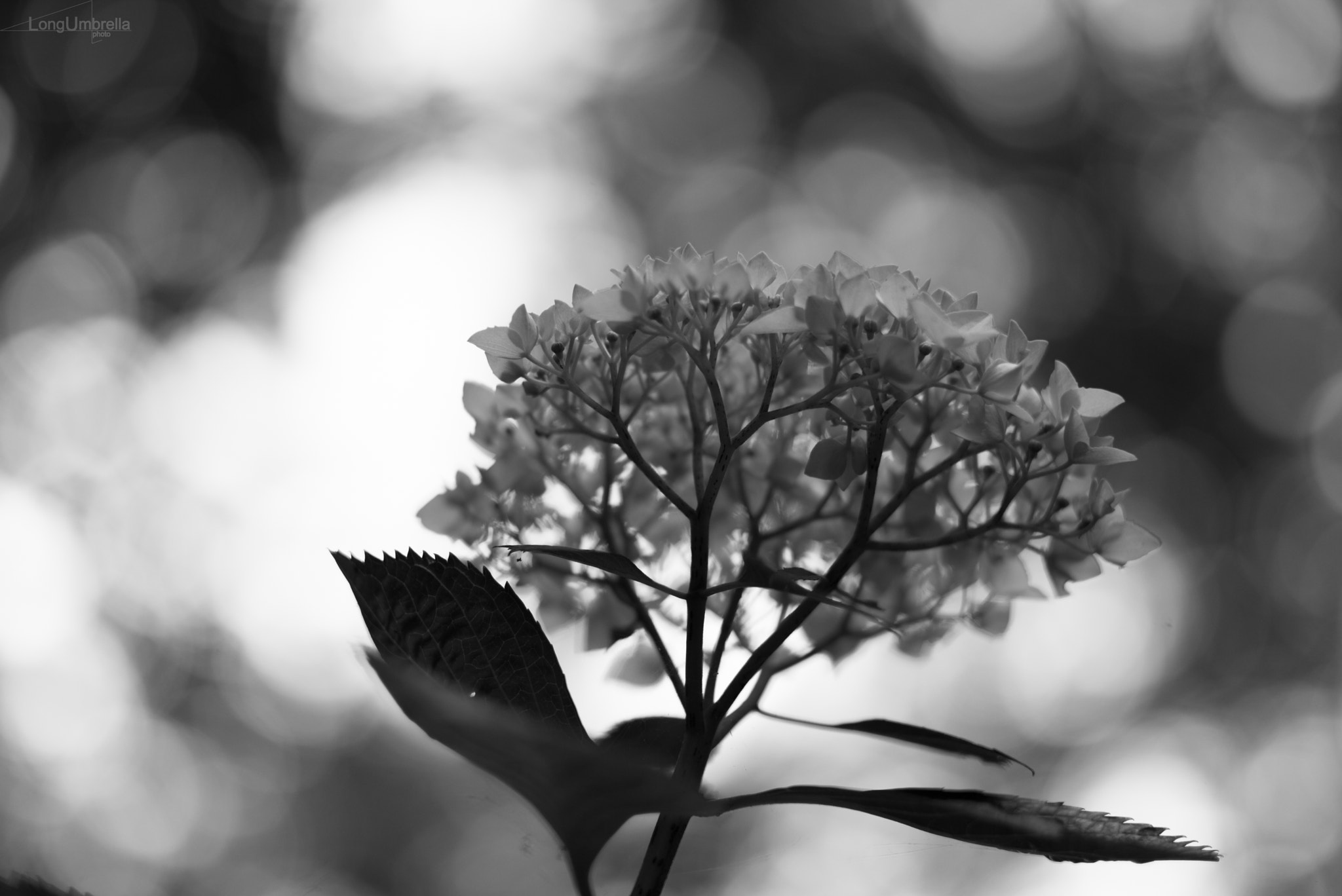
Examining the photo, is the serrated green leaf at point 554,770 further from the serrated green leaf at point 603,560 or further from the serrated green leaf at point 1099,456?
the serrated green leaf at point 1099,456

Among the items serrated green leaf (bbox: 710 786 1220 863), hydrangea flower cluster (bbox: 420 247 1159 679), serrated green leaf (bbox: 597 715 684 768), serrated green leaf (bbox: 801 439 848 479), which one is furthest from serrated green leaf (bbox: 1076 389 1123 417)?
serrated green leaf (bbox: 597 715 684 768)

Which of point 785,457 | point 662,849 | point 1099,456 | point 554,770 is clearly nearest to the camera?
point 554,770

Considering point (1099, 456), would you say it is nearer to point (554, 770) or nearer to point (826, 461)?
point (826, 461)

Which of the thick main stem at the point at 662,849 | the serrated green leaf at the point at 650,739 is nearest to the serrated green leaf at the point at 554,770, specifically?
the thick main stem at the point at 662,849

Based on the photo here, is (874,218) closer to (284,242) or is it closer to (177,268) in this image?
(284,242)

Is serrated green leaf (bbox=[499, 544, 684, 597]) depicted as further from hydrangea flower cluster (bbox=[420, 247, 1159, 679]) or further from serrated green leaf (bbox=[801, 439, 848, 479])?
serrated green leaf (bbox=[801, 439, 848, 479])

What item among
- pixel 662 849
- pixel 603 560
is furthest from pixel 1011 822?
pixel 603 560

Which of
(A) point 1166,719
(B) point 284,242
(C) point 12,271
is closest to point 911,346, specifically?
(A) point 1166,719
